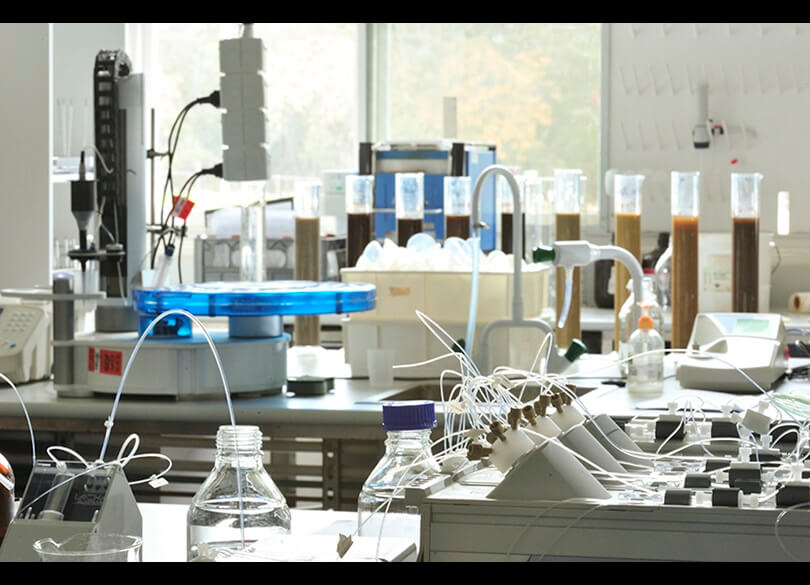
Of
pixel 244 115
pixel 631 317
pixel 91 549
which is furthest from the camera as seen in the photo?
pixel 631 317

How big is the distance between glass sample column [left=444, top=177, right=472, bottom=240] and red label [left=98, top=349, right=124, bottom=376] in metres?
1.16

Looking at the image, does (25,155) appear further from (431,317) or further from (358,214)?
(431,317)

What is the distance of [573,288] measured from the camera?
138 inches

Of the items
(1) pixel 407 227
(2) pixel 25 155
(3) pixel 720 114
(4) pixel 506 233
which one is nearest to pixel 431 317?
(1) pixel 407 227

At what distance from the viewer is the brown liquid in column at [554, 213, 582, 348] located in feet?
11.4

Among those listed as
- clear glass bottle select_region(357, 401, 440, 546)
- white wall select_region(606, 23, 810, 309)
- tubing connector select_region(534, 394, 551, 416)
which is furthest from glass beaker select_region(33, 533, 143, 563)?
white wall select_region(606, 23, 810, 309)

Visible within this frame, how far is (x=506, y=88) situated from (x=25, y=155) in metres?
2.68

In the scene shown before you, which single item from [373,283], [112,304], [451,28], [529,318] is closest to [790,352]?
[529,318]

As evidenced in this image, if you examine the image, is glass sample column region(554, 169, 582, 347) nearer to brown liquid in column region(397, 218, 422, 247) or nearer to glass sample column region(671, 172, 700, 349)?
glass sample column region(671, 172, 700, 349)

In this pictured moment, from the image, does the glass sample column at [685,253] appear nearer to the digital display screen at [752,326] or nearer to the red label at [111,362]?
the digital display screen at [752,326]

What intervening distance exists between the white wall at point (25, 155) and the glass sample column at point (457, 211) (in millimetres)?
1121

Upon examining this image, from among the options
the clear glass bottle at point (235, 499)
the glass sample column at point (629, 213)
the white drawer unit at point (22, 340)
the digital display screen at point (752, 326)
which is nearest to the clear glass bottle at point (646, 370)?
the digital display screen at point (752, 326)

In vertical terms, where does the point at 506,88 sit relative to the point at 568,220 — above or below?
above
